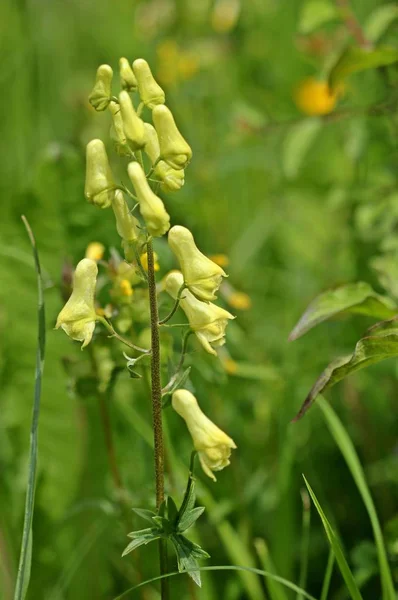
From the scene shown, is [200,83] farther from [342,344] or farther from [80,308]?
[80,308]

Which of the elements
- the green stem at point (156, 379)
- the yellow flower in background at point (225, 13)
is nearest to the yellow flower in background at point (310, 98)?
the yellow flower in background at point (225, 13)

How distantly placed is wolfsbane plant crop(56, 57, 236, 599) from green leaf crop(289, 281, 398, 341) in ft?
0.76

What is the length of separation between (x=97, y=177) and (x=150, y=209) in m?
0.12

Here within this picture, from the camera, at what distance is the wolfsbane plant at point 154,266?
3.59 ft

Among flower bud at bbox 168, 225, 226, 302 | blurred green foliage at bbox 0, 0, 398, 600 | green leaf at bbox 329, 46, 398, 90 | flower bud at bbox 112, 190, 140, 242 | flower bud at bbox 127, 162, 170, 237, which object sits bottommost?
blurred green foliage at bbox 0, 0, 398, 600

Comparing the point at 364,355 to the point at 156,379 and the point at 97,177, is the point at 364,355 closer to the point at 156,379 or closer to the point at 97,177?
the point at 156,379

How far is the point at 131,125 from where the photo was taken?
1075 mm

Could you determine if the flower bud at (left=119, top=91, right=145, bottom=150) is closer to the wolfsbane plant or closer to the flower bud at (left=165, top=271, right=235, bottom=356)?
the wolfsbane plant

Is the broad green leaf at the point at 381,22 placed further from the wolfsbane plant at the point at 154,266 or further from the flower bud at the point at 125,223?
the flower bud at the point at 125,223

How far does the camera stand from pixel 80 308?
1.18 m

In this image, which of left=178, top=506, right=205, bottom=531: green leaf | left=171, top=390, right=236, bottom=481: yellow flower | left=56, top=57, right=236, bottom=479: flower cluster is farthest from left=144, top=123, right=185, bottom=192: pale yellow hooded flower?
left=178, top=506, right=205, bottom=531: green leaf

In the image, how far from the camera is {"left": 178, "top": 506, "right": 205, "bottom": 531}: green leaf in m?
1.12

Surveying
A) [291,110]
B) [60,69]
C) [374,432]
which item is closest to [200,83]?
[291,110]

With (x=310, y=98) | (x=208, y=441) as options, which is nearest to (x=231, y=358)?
(x=208, y=441)
